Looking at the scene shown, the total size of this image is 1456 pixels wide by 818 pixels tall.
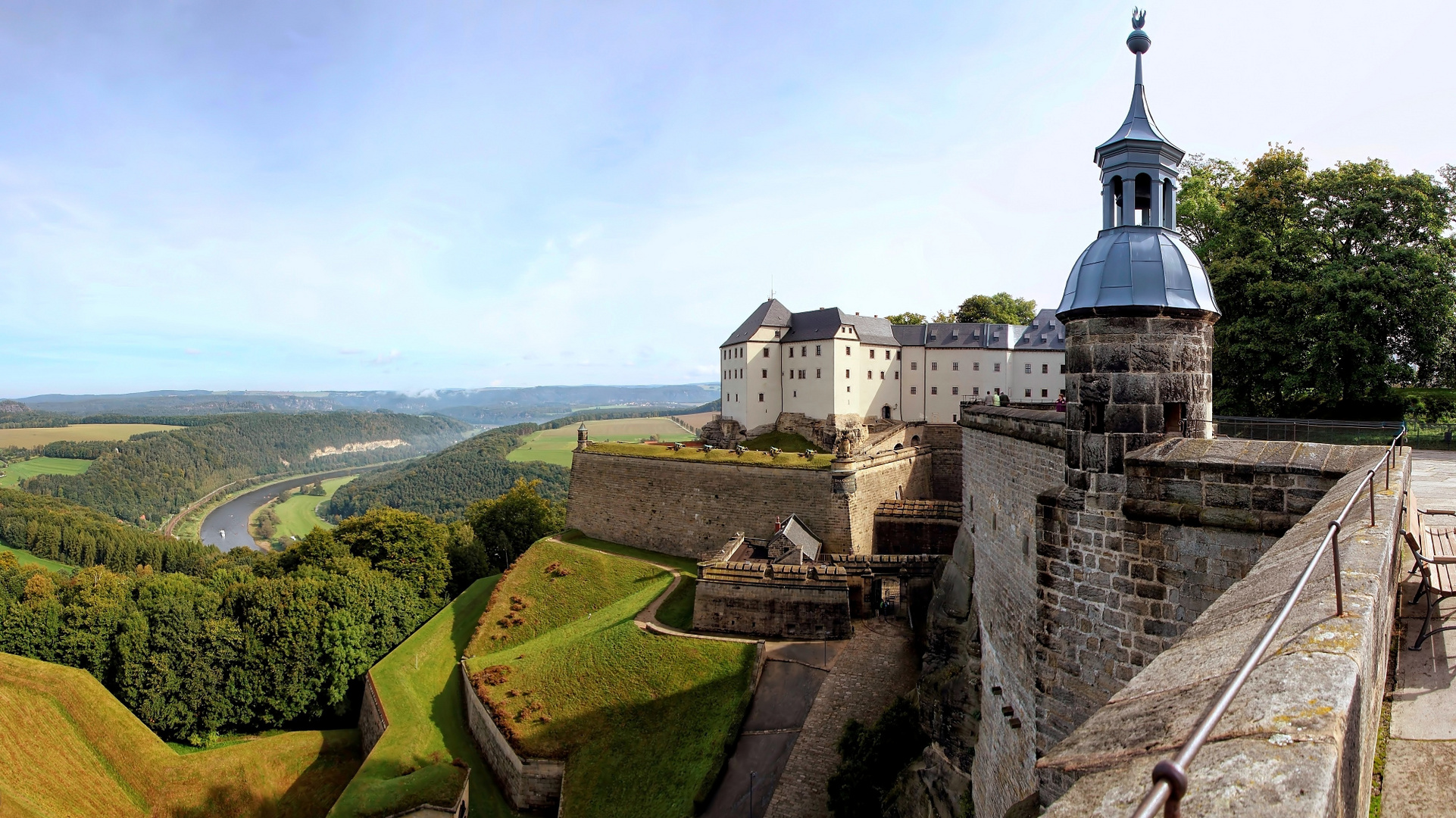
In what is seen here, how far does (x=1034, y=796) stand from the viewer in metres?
6.63

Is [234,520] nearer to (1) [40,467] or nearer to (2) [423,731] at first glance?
(1) [40,467]

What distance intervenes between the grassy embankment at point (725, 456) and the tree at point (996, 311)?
2666cm

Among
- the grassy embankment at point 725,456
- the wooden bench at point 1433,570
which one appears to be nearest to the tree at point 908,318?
the grassy embankment at point 725,456

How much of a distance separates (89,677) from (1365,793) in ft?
140

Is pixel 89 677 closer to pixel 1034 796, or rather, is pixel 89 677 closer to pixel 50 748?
pixel 50 748

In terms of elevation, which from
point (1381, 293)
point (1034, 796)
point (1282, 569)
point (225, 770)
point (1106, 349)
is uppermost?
point (1381, 293)

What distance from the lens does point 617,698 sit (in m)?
21.8

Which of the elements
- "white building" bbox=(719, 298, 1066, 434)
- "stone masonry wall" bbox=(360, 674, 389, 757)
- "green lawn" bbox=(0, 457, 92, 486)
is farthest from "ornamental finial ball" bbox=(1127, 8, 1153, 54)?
"green lawn" bbox=(0, 457, 92, 486)

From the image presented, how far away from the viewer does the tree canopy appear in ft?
65.1

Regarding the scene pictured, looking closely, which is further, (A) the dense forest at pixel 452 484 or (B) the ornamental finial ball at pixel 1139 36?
(A) the dense forest at pixel 452 484

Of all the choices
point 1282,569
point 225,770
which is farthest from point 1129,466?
point 225,770

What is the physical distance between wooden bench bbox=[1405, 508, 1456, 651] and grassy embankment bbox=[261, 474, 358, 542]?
139962mm

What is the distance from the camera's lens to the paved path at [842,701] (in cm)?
1589

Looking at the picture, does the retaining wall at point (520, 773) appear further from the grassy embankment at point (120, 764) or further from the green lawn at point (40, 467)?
the green lawn at point (40, 467)
